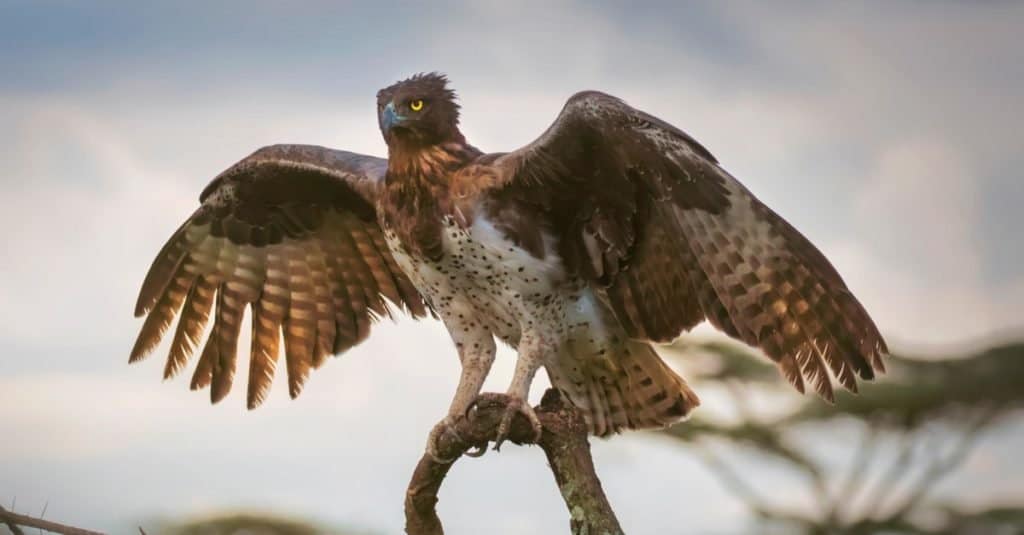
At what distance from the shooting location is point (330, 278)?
797cm

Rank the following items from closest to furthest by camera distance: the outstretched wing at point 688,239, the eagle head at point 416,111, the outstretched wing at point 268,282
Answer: the outstretched wing at point 688,239, the eagle head at point 416,111, the outstretched wing at point 268,282

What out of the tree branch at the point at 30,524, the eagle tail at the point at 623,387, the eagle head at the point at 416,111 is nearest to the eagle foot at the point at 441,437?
the eagle tail at the point at 623,387

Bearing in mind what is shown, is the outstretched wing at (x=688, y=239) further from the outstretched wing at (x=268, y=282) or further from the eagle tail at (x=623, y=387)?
the outstretched wing at (x=268, y=282)

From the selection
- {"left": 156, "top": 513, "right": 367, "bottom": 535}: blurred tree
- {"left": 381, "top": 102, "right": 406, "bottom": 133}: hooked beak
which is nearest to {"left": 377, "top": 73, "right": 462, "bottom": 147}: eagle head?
{"left": 381, "top": 102, "right": 406, "bottom": 133}: hooked beak

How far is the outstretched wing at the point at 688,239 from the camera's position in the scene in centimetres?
623

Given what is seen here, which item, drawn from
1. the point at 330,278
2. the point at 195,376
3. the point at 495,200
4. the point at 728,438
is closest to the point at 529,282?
the point at 495,200

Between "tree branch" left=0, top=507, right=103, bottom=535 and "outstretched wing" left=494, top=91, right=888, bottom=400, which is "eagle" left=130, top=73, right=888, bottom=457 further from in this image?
"tree branch" left=0, top=507, right=103, bottom=535

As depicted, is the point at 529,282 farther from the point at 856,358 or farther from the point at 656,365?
the point at 856,358

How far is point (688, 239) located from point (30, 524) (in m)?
2.81

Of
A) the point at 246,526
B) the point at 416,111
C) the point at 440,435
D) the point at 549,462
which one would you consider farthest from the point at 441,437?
the point at 246,526

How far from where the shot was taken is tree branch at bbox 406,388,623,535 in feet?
19.9

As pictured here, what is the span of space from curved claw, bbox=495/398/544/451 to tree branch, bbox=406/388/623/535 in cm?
2

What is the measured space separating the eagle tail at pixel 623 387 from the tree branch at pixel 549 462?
0.49 metres

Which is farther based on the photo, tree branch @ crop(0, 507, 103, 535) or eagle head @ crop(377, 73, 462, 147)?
eagle head @ crop(377, 73, 462, 147)
